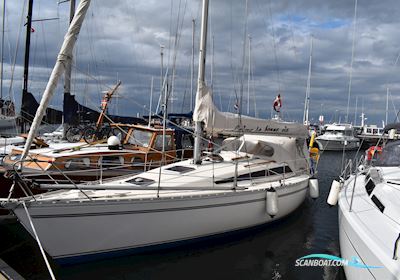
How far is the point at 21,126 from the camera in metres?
19.6

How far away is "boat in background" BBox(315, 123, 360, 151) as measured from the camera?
3969 centimetres

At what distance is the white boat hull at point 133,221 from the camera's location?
631 centimetres

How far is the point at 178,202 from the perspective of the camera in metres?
7.21

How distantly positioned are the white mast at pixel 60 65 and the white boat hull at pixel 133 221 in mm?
1246

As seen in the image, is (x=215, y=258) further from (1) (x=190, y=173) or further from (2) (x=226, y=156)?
(2) (x=226, y=156)

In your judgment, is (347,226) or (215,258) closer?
(347,226)

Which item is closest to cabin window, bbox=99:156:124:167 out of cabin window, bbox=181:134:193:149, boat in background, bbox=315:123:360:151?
cabin window, bbox=181:134:193:149

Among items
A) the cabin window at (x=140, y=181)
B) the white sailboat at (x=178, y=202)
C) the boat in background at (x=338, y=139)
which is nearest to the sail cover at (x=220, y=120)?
the white sailboat at (x=178, y=202)

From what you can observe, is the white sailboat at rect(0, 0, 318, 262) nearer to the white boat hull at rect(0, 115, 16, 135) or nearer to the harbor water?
the harbor water

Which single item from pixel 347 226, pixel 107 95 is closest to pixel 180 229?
→ pixel 347 226

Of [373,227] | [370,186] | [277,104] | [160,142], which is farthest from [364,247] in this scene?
[277,104]

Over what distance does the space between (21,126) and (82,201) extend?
599 inches

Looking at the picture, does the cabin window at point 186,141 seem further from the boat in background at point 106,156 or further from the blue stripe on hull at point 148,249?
the blue stripe on hull at point 148,249

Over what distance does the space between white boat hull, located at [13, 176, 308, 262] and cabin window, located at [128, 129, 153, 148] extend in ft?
13.1
